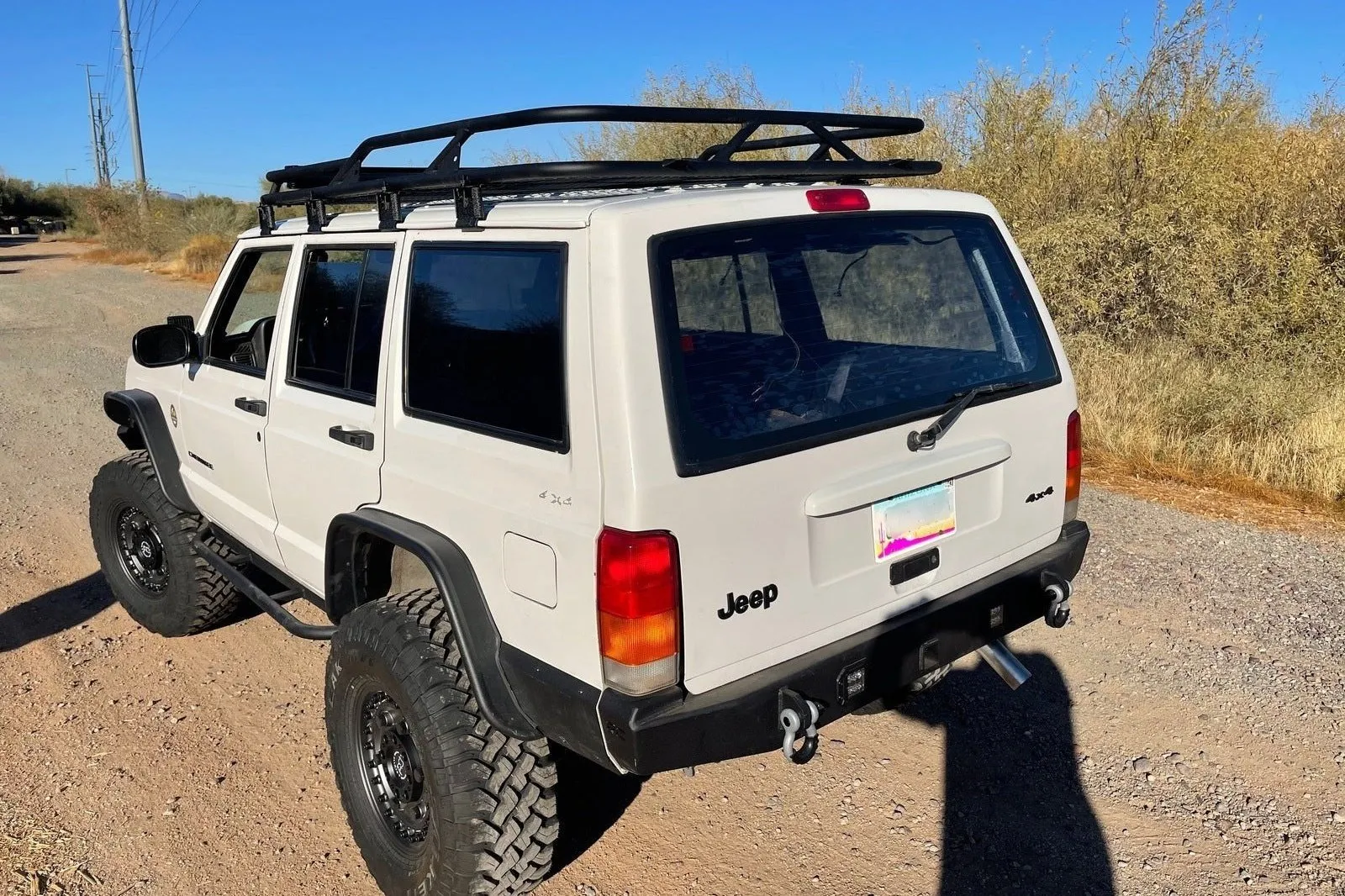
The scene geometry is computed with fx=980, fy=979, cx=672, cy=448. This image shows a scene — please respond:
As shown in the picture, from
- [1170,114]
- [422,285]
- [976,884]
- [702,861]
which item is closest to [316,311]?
[422,285]

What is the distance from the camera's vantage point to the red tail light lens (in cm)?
255

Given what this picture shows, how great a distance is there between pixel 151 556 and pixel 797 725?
345 cm

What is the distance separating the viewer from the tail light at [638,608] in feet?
6.84

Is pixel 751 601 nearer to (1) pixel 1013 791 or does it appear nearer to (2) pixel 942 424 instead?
(2) pixel 942 424

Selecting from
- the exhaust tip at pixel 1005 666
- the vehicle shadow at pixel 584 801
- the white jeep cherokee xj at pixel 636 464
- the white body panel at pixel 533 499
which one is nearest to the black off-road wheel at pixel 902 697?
the exhaust tip at pixel 1005 666

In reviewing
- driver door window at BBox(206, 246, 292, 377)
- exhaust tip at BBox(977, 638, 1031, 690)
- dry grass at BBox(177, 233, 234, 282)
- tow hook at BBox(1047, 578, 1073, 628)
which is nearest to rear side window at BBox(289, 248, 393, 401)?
driver door window at BBox(206, 246, 292, 377)

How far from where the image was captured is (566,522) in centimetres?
219

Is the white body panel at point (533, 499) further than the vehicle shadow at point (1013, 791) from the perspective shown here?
No

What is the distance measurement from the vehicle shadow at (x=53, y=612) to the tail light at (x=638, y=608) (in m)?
3.52

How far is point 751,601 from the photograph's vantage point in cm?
226

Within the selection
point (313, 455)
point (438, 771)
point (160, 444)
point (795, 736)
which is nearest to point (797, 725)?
point (795, 736)

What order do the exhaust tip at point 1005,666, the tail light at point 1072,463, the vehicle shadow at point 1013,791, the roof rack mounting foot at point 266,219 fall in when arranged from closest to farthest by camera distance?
the vehicle shadow at point 1013,791, the exhaust tip at point 1005,666, the tail light at point 1072,463, the roof rack mounting foot at point 266,219

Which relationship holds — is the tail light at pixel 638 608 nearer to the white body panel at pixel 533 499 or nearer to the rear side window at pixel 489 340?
the white body panel at pixel 533 499

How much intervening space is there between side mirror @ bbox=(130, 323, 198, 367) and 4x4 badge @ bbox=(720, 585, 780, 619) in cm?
274
